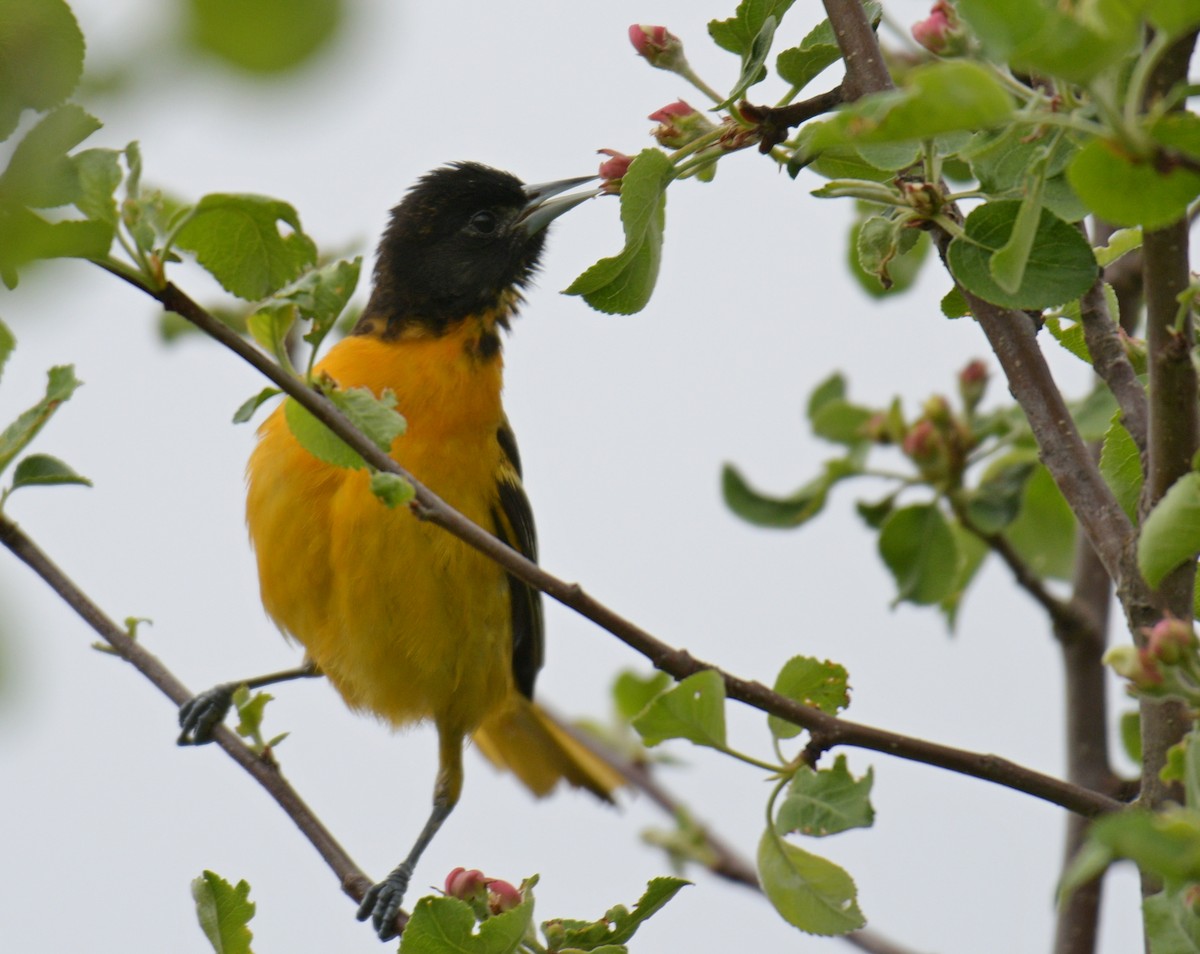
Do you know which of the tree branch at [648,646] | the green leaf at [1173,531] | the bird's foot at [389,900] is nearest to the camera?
the green leaf at [1173,531]

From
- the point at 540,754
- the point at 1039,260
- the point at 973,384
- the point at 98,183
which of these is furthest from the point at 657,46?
the point at 540,754

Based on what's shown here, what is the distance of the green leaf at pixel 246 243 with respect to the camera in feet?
5.45

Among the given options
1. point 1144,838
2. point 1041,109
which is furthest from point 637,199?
point 1144,838

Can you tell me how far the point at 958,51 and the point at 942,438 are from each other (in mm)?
1889

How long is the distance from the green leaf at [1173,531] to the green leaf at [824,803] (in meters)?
0.56

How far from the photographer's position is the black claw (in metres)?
4.11

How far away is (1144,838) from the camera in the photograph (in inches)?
36.4

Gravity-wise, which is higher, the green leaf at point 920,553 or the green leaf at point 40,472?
the green leaf at point 920,553

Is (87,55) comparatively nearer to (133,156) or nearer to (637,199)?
(133,156)

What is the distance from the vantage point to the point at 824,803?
1813 mm

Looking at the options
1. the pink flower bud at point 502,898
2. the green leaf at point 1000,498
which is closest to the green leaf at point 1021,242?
the pink flower bud at point 502,898

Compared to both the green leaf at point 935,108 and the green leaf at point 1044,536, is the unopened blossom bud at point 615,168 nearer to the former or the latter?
the green leaf at point 935,108

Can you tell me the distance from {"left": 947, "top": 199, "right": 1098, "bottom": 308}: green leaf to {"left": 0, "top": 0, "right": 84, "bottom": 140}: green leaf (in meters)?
1.07

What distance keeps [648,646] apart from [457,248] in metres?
3.02
